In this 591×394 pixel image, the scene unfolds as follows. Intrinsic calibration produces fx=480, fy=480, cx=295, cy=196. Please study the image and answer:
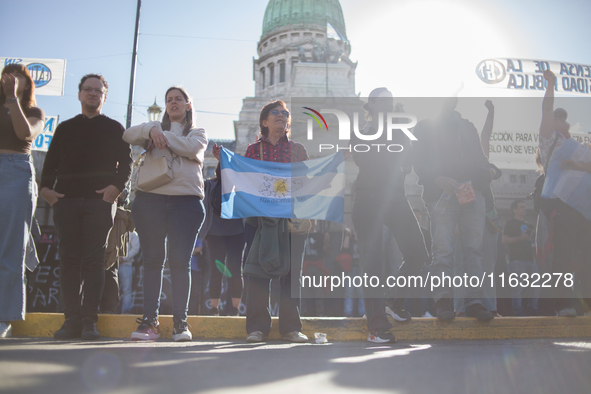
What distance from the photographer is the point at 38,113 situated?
3.23 m

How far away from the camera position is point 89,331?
9.65 ft

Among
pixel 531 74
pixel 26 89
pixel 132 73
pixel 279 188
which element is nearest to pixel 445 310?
pixel 279 188

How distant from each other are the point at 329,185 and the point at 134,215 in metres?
1.49

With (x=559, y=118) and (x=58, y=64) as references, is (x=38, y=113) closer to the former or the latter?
(x=559, y=118)

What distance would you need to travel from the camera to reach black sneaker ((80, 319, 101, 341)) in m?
2.91

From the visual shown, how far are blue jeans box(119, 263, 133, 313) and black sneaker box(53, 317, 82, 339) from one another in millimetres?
3679

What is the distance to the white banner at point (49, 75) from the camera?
11.2m

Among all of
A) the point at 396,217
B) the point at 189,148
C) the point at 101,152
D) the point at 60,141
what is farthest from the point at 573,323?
the point at 60,141

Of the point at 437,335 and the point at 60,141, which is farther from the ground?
the point at 60,141

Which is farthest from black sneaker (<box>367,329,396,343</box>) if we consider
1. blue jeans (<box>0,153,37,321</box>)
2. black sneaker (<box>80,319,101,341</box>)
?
blue jeans (<box>0,153,37,321</box>)

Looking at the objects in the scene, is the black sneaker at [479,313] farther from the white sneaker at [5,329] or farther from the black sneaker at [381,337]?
the white sneaker at [5,329]

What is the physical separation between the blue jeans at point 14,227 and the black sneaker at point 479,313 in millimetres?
3012

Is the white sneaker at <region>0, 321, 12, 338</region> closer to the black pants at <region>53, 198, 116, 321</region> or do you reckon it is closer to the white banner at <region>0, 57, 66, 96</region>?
the black pants at <region>53, 198, 116, 321</region>

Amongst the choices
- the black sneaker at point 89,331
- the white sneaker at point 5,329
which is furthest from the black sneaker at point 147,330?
the white sneaker at point 5,329
